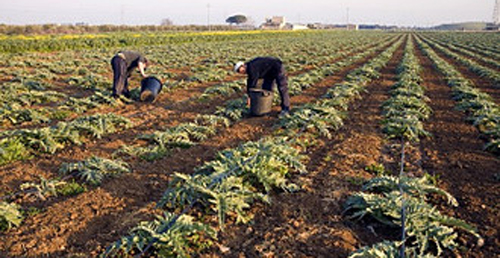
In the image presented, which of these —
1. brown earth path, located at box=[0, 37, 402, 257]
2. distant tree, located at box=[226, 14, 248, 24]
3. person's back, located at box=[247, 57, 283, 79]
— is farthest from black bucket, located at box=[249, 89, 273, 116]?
distant tree, located at box=[226, 14, 248, 24]

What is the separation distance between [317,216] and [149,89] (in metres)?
7.38

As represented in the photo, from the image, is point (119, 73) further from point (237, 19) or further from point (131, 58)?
point (237, 19)

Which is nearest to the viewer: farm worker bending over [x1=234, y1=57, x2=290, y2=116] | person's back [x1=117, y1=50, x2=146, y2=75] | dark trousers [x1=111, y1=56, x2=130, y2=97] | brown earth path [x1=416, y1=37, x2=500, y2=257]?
brown earth path [x1=416, y1=37, x2=500, y2=257]

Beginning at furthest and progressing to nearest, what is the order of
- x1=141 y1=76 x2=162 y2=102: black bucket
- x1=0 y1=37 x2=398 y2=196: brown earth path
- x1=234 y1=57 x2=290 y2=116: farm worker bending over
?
x1=141 y1=76 x2=162 y2=102: black bucket, x1=234 y1=57 x2=290 y2=116: farm worker bending over, x1=0 y1=37 x2=398 y2=196: brown earth path

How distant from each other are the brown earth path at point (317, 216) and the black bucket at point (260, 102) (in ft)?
7.06

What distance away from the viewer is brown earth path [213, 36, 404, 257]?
372 cm

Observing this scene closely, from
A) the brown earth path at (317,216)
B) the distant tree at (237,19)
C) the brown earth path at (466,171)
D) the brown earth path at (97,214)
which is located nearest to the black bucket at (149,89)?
the brown earth path at (97,214)

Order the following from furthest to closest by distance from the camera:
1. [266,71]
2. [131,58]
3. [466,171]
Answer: [131,58] → [266,71] → [466,171]

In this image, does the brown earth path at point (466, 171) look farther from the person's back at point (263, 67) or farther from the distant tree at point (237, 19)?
the distant tree at point (237, 19)

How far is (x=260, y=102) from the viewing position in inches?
334

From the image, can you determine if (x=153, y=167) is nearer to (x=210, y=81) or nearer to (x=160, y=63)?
(x=210, y=81)

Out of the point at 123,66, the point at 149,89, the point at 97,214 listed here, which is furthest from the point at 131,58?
the point at 97,214

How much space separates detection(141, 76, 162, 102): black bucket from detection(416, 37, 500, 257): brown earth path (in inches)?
291

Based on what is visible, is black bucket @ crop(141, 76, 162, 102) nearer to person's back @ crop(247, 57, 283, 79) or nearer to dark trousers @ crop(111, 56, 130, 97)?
dark trousers @ crop(111, 56, 130, 97)
